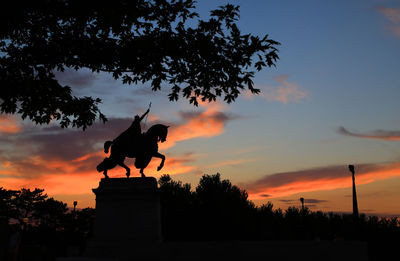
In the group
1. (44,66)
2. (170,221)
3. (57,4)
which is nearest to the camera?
(57,4)

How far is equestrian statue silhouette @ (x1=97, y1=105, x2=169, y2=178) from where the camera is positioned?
648 inches

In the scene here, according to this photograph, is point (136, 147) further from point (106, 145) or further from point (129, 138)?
point (106, 145)

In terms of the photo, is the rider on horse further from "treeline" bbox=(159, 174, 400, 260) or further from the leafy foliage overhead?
"treeline" bbox=(159, 174, 400, 260)

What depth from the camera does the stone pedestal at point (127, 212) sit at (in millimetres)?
15688

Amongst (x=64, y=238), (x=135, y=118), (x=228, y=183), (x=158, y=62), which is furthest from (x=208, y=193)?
(x=158, y=62)

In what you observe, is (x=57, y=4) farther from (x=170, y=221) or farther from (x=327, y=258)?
(x=170, y=221)

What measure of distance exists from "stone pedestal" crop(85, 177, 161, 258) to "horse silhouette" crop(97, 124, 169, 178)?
0.69 metres

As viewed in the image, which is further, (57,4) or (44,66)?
(44,66)

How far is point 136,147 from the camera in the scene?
16484 mm

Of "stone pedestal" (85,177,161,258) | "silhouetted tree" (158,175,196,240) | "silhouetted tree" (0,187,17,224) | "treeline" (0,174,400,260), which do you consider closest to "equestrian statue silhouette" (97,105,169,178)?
"stone pedestal" (85,177,161,258)

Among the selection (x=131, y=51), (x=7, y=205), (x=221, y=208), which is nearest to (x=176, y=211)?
(x=221, y=208)

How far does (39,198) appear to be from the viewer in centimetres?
7650

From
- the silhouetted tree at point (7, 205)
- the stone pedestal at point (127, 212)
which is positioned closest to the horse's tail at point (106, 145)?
the stone pedestal at point (127, 212)

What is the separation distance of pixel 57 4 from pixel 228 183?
5051cm
